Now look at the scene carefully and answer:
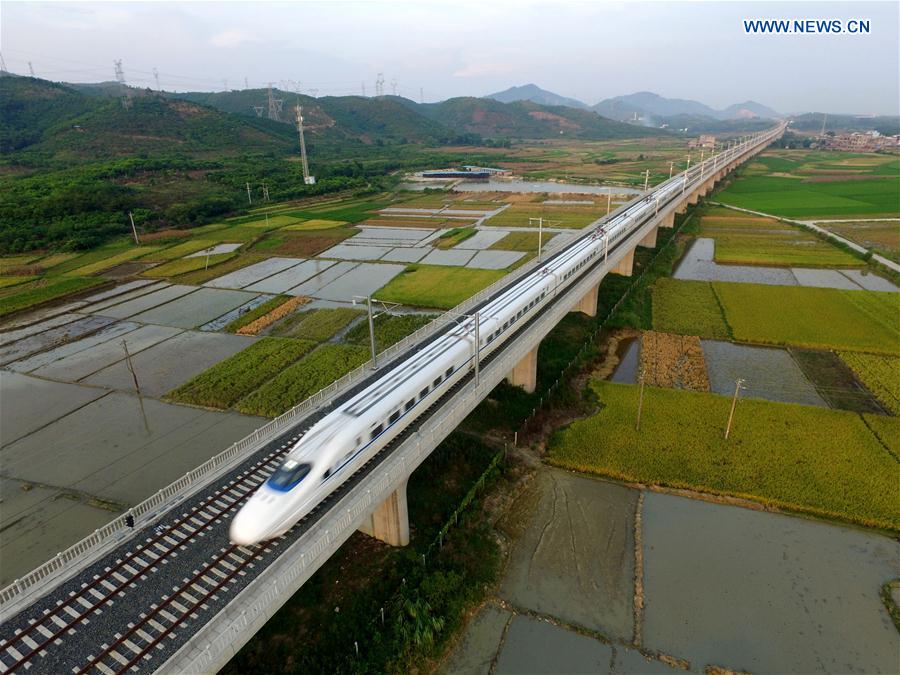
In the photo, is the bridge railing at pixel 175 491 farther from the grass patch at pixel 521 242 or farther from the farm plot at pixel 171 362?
the grass patch at pixel 521 242

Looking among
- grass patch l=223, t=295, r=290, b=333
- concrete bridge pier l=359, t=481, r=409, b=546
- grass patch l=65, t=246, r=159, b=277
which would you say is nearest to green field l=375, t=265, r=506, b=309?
grass patch l=223, t=295, r=290, b=333

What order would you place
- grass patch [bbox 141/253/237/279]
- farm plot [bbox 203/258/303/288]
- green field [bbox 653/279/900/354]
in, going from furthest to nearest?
grass patch [bbox 141/253/237/279], farm plot [bbox 203/258/303/288], green field [bbox 653/279/900/354]

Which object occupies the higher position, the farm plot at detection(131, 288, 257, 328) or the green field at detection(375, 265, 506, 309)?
the green field at detection(375, 265, 506, 309)

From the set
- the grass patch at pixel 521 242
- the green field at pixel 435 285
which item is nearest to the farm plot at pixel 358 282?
the green field at pixel 435 285

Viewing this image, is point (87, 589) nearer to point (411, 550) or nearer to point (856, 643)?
point (411, 550)

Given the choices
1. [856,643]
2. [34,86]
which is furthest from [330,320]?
[34,86]

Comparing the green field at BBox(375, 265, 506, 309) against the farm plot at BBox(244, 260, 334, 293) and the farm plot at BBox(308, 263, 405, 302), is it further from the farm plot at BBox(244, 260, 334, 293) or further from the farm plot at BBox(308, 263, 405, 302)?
the farm plot at BBox(244, 260, 334, 293)
